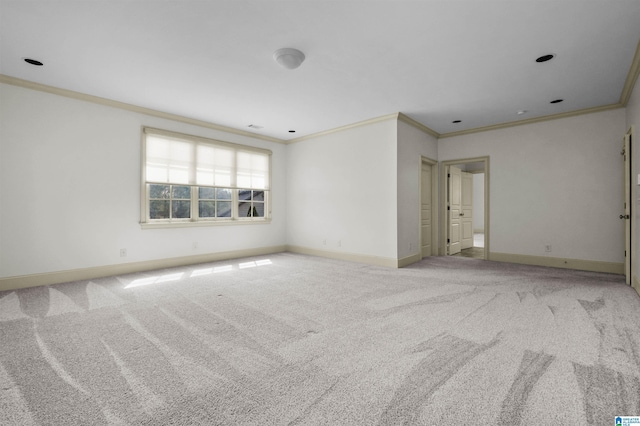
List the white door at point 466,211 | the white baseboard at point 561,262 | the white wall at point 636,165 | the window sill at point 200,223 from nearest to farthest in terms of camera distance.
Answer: the white wall at point 636,165 < the white baseboard at point 561,262 < the window sill at point 200,223 < the white door at point 466,211

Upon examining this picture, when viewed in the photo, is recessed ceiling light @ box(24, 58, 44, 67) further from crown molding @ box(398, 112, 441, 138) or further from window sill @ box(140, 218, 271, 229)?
crown molding @ box(398, 112, 441, 138)

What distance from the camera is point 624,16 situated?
257 centimetres

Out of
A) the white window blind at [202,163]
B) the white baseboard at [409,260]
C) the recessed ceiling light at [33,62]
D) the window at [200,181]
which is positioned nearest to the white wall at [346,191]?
the white baseboard at [409,260]

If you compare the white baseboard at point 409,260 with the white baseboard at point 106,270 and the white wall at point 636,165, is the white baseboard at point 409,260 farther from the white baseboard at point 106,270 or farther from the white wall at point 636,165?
the white baseboard at point 106,270

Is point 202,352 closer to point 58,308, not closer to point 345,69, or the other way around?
point 58,308

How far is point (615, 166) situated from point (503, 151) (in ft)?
5.45

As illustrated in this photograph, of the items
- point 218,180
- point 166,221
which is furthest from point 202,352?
point 218,180

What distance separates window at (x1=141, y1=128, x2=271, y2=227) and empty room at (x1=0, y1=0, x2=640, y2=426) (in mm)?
43

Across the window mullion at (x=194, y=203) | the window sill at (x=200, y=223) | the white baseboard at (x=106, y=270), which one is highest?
the window mullion at (x=194, y=203)

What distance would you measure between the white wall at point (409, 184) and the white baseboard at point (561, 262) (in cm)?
172

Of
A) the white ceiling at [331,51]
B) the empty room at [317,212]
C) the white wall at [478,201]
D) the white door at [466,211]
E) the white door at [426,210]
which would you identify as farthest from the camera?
the white wall at [478,201]

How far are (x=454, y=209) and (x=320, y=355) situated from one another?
598cm

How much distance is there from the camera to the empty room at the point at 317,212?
6.00ft

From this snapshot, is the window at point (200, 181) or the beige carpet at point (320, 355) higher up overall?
the window at point (200, 181)
